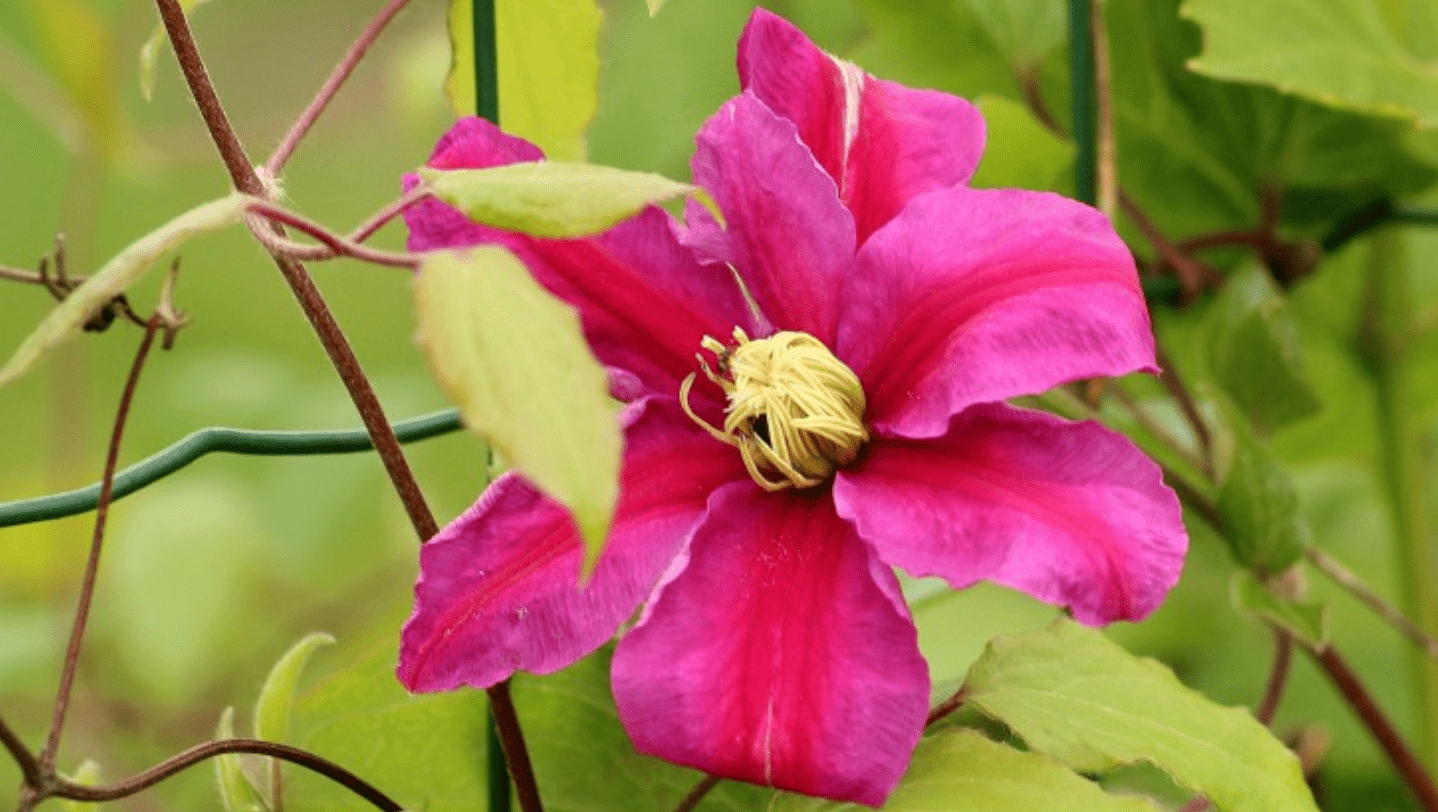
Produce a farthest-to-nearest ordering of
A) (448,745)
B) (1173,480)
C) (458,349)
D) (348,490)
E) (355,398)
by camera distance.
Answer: (348,490) → (1173,480) → (448,745) → (355,398) → (458,349)

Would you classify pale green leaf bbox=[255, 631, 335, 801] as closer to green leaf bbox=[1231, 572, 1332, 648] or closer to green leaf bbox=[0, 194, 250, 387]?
green leaf bbox=[0, 194, 250, 387]

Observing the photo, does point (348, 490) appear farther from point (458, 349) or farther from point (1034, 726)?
point (458, 349)

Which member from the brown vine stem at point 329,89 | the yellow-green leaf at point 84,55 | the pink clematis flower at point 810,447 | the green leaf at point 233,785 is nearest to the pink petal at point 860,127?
the pink clematis flower at point 810,447

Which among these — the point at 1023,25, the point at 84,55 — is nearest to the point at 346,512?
the point at 84,55

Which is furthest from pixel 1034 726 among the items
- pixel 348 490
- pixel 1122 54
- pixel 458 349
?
pixel 348 490

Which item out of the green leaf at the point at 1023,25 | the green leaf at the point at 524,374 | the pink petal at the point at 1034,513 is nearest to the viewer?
the green leaf at the point at 524,374

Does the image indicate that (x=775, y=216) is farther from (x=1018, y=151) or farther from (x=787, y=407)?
(x=1018, y=151)

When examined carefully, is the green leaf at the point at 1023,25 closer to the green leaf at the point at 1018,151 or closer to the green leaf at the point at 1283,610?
the green leaf at the point at 1018,151
